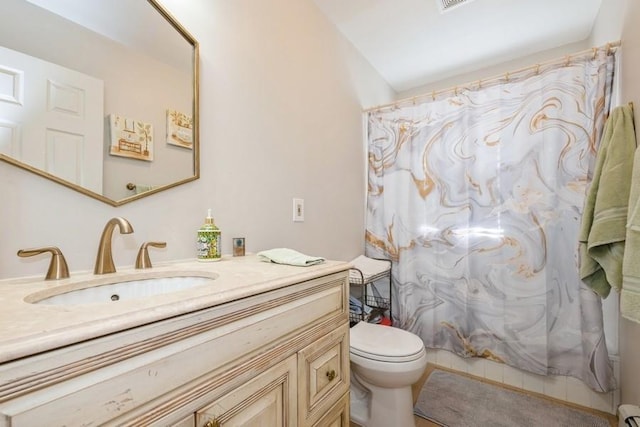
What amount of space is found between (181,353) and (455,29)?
248 centimetres

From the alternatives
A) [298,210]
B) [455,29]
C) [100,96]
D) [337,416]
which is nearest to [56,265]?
[100,96]

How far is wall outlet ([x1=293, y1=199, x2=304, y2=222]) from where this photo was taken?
1.60m

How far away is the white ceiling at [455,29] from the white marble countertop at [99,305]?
6.00 feet

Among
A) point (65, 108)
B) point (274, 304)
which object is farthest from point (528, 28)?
point (65, 108)

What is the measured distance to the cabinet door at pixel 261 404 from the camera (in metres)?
0.57

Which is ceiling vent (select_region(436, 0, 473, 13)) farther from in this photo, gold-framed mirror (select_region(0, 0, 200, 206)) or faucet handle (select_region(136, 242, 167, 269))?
faucet handle (select_region(136, 242, 167, 269))

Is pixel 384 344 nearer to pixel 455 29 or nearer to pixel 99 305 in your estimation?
pixel 99 305

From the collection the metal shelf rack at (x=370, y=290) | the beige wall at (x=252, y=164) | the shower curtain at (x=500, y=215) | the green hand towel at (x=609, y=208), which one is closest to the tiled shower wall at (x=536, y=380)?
the shower curtain at (x=500, y=215)

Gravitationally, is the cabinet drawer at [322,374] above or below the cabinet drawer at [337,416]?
above

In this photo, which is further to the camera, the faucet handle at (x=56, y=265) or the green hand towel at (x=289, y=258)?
the green hand towel at (x=289, y=258)

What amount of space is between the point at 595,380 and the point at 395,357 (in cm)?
119

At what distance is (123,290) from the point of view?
32.2 inches

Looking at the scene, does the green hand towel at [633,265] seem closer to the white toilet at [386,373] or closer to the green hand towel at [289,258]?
the white toilet at [386,373]

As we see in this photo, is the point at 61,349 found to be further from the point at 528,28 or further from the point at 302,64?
the point at 528,28
